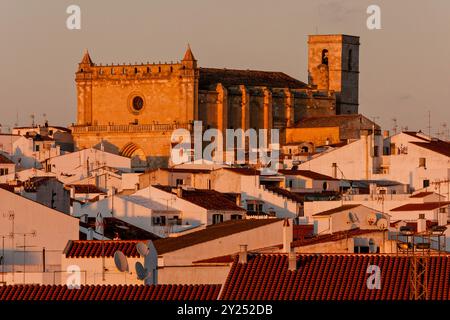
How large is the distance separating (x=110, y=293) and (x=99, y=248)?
19.9 ft

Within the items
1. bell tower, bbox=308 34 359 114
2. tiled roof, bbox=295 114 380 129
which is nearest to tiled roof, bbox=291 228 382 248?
tiled roof, bbox=295 114 380 129

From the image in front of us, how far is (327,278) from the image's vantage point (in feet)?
125

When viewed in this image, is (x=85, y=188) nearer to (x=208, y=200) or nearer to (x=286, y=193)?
(x=286, y=193)

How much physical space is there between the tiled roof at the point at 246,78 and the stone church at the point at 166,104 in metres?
0.05

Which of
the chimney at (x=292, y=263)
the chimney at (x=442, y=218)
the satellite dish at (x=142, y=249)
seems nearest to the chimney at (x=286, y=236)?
the satellite dish at (x=142, y=249)

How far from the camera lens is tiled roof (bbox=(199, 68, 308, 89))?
400 ft

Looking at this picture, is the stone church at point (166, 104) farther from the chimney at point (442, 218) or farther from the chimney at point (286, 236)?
the chimney at point (286, 236)

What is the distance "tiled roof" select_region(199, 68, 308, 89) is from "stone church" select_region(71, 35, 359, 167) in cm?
5

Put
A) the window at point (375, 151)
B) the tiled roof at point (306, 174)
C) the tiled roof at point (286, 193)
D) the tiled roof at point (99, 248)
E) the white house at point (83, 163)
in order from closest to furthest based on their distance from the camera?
1. the tiled roof at point (99, 248)
2. the tiled roof at point (286, 193)
3. the tiled roof at point (306, 174)
4. the window at point (375, 151)
5. the white house at point (83, 163)

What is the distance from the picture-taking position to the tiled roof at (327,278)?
37.1 metres

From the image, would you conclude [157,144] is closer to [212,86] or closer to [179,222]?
[212,86]

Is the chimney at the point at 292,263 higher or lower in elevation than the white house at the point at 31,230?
higher

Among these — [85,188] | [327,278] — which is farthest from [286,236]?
[85,188]

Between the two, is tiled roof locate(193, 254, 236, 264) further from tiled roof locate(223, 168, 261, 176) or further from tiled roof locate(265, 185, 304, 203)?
tiled roof locate(223, 168, 261, 176)
